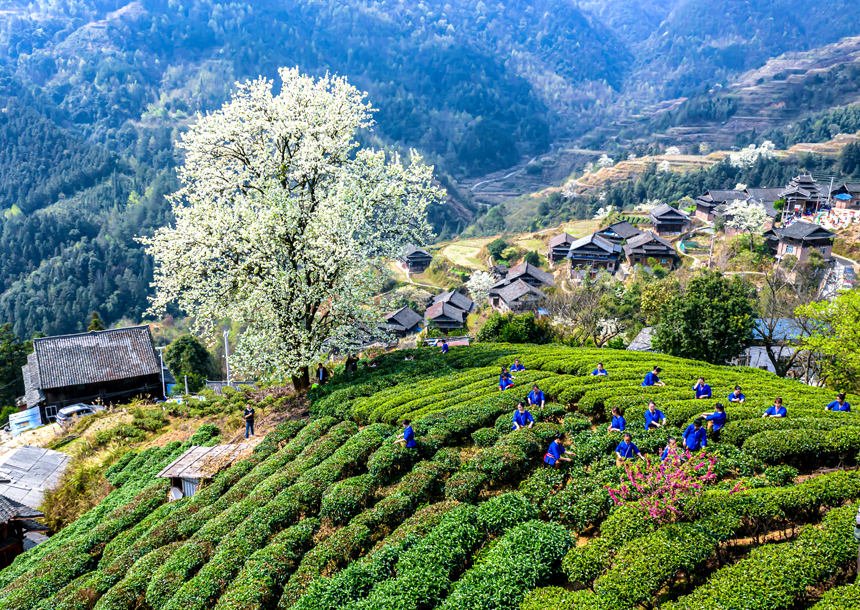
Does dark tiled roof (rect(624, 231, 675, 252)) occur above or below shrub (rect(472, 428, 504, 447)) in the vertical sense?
above

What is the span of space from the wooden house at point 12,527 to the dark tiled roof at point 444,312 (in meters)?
54.3

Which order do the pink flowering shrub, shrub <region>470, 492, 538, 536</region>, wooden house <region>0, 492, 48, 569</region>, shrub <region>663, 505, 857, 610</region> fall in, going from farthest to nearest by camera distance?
wooden house <region>0, 492, 48, 569</region> < shrub <region>470, 492, 538, 536</region> < the pink flowering shrub < shrub <region>663, 505, 857, 610</region>

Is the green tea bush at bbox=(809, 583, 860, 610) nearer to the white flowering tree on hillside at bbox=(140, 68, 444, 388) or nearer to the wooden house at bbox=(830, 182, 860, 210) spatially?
the white flowering tree on hillside at bbox=(140, 68, 444, 388)

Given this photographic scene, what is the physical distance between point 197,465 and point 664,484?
1931 centimetres

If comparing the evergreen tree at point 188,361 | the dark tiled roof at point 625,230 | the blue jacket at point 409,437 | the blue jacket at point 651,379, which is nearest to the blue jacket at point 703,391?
the blue jacket at point 651,379

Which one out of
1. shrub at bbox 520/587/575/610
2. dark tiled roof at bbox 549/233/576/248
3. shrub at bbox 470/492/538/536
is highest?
dark tiled roof at bbox 549/233/576/248

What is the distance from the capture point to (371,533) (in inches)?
587

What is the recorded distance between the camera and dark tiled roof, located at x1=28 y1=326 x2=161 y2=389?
4622 cm

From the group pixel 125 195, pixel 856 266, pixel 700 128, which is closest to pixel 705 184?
pixel 856 266

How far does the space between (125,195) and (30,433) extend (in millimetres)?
133234


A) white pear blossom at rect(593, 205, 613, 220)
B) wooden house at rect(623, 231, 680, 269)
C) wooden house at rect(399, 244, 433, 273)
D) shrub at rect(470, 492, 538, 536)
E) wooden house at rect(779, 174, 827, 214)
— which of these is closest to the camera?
shrub at rect(470, 492, 538, 536)

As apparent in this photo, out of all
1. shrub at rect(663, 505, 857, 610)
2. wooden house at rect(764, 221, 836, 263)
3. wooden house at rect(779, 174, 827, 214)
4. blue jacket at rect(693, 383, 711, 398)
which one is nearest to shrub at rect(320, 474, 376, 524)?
shrub at rect(663, 505, 857, 610)

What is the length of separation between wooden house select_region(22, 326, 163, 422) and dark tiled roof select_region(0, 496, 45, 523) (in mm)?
25584

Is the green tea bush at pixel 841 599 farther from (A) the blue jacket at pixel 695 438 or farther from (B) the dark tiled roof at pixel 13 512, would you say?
(B) the dark tiled roof at pixel 13 512
